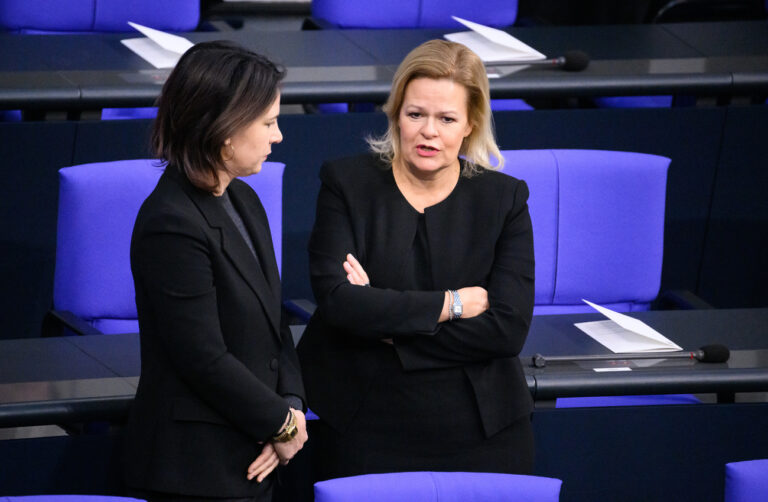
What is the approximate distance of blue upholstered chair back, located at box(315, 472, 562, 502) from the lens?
1867mm

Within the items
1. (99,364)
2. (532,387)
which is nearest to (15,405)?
(99,364)

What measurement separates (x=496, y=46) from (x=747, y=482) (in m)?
2.49

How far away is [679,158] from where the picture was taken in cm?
395

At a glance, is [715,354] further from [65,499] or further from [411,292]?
[65,499]

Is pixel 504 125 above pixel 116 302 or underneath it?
above

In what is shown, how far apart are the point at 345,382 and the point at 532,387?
42cm

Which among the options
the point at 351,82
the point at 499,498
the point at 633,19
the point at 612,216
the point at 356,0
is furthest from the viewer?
the point at 633,19

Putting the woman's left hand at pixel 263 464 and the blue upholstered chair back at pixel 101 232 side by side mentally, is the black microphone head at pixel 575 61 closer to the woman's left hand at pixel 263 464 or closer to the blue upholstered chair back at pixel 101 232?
the blue upholstered chair back at pixel 101 232

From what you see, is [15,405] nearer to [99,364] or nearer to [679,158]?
[99,364]

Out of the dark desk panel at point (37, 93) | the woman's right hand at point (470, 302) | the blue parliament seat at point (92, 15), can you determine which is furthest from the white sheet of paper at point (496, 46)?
the woman's right hand at point (470, 302)

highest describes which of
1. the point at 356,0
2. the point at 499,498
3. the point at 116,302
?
the point at 356,0

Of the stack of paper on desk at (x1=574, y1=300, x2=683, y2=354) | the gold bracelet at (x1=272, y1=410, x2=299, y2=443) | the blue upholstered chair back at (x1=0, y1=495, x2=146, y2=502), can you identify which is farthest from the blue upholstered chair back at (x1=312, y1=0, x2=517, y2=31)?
the blue upholstered chair back at (x1=0, y1=495, x2=146, y2=502)

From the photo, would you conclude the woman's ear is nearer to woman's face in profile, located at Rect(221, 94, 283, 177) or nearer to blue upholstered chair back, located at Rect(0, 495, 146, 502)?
woman's face in profile, located at Rect(221, 94, 283, 177)

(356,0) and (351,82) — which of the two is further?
(356,0)
